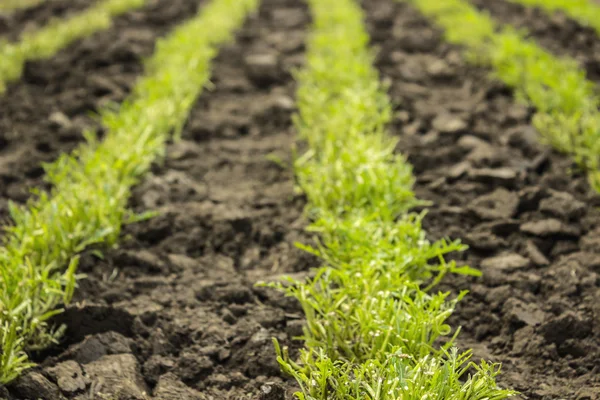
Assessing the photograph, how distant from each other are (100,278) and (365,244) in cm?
114

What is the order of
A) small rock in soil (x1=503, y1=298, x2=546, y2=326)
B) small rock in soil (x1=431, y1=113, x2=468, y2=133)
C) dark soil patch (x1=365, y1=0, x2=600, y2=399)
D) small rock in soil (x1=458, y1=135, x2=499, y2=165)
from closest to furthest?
dark soil patch (x1=365, y1=0, x2=600, y2=399)
small rock in soil (x1=503, y1=298, x2=546, y2=326)
small rock in soil (x1=458, y1=135, x2=499, y2=165)
small rock in soil (x1=431, y1=113, x2=468, y2=133)

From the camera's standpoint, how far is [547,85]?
469cm

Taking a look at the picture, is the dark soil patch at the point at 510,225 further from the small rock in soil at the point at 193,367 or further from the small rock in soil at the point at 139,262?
the small rock in soil at the point at 139,262

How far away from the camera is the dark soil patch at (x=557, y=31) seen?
5707 millimetres

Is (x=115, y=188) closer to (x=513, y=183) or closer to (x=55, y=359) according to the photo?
(x=55, y=359)

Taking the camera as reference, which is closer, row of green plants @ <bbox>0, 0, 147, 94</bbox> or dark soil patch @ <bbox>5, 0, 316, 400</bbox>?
dark soil patch @ <bbox>5, 0, 316, 400</bbox>

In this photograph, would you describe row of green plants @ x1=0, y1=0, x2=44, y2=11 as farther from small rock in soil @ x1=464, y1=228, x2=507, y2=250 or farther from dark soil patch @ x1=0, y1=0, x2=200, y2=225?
small rock in soil @ x1=464, y1=228, x2=507, y2=250

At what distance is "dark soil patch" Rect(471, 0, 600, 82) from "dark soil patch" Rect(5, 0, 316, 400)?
2.92 m

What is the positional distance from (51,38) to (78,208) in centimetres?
371

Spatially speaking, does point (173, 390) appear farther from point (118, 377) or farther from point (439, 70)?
point (439, 70)

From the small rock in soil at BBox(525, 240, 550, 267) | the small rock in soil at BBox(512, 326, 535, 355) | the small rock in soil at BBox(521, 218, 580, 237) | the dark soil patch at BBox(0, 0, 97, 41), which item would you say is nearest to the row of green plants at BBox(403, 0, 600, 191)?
the small rock in soil at BBox(521, 218, 580, 237)

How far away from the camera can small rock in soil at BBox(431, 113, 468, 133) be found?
415 centimetres

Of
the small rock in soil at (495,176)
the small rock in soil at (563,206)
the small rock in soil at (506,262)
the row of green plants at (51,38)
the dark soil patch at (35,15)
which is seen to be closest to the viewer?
the small rock in soil at (506,262)

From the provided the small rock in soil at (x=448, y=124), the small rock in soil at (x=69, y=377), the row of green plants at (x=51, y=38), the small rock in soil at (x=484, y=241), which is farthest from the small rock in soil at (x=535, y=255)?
the row of green plants at (x=51, y=38)
